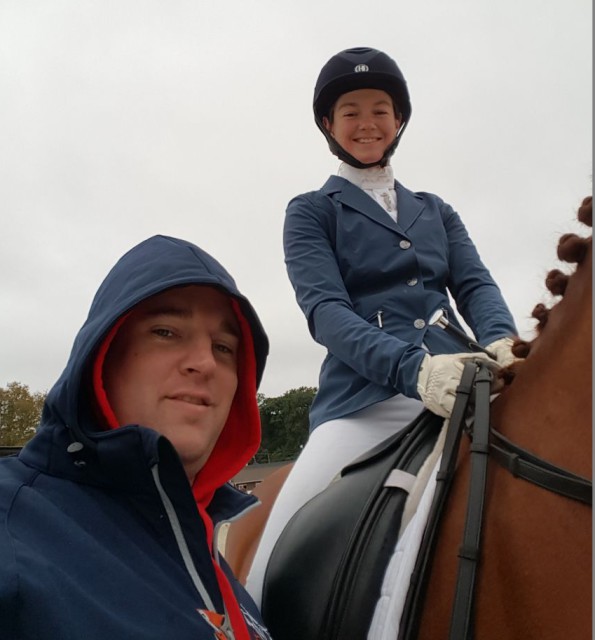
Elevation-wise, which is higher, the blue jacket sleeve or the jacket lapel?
the jacket lapel

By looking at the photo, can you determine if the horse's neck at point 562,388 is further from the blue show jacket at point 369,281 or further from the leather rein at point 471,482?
the blue show jacket at point 369,281

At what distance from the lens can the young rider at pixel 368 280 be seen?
253cm

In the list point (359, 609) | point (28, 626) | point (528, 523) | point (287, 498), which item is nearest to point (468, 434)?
point (528, 523)

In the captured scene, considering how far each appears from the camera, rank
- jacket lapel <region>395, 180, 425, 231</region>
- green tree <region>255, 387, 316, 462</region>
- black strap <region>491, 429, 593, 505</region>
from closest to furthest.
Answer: black strap <region>491, 429, 593, 505</region> < jacket lapel <region>395, 180, 425, 231</region> < green tree <region>255, 387, 316, 462</region>

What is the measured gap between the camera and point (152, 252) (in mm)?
1663

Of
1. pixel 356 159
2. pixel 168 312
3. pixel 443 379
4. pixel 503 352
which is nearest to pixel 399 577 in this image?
pixel 443 379

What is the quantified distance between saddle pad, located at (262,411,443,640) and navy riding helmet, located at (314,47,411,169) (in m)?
1.53

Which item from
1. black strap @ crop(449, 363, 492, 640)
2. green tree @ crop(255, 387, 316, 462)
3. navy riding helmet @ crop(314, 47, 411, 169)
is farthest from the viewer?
green tree @ crop(255, 387, 316, 462)

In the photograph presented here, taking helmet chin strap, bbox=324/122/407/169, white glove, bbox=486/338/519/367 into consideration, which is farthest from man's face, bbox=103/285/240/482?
helmet chin strap, bbox=324/122/407/169

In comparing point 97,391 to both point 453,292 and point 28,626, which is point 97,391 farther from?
point 453,292

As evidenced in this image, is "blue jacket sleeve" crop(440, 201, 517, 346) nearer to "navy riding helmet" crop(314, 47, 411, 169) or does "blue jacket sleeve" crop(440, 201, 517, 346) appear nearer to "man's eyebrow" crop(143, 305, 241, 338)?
"navy riding helmet" crop(314, 47, 411, 169)

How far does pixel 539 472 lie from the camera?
64.6 inches

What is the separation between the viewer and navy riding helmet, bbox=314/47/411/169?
3064 mm

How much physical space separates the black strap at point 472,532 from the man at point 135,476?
1.82ft
